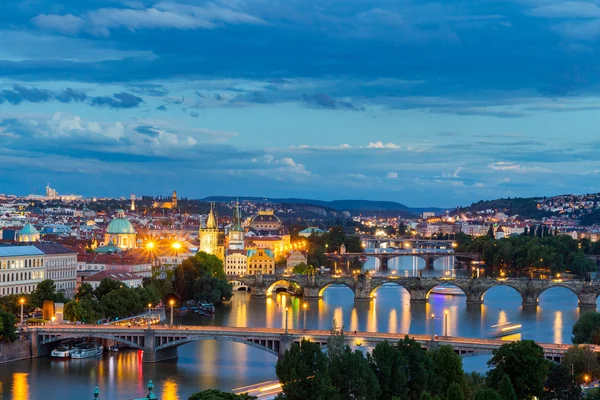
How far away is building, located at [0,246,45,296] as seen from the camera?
172 feet

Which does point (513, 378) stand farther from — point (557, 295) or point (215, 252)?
point (215, 252)

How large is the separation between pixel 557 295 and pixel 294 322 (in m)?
25.8

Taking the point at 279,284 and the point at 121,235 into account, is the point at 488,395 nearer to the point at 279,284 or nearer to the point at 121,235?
the point at 279,284

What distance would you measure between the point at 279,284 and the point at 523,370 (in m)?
47.9

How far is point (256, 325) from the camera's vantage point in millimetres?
53188

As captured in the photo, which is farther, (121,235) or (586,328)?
(121,235)

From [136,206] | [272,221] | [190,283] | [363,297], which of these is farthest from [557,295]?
[136,206]

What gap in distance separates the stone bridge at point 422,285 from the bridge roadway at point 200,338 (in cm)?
2612

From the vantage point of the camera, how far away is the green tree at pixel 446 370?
102ft

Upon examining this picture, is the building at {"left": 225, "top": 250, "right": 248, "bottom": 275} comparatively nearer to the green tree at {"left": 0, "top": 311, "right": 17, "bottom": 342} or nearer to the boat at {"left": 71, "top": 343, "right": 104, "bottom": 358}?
the boat at {"left": 71, "top": 343, "right": 104, "bottom": 358}

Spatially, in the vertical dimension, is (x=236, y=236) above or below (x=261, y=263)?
above

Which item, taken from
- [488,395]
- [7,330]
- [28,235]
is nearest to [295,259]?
[28,235]

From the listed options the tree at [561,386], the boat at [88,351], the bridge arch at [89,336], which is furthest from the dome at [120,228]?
the tree at [561,386]

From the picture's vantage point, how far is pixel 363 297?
6888 centimetres
